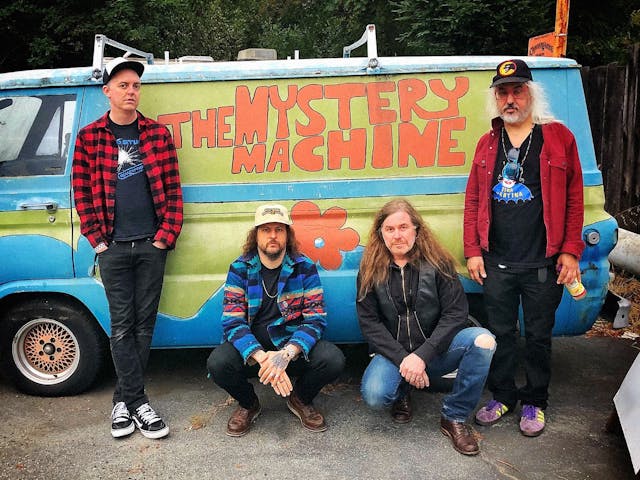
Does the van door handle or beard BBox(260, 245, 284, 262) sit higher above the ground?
the van door handle

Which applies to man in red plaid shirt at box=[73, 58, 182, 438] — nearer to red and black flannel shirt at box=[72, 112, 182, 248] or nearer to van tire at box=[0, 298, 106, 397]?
red and black flannel shirt at box=[72, 112, 182, 248]

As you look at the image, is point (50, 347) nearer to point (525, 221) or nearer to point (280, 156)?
point (280, 156)

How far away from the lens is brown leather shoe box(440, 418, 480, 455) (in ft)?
10.8

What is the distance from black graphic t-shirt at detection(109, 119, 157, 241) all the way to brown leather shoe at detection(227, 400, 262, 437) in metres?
1.16

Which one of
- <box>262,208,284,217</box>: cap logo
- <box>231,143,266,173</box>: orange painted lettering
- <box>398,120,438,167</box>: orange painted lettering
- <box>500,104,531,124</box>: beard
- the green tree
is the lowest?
<box>262,208,284,217</box>: cap logo

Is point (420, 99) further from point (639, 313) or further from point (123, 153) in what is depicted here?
point (639, 313)

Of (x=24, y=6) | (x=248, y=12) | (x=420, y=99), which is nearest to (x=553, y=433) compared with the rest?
(x=420, y=99)

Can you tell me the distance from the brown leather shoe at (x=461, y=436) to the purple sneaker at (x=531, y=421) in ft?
1.00

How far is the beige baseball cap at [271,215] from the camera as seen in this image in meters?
3.38

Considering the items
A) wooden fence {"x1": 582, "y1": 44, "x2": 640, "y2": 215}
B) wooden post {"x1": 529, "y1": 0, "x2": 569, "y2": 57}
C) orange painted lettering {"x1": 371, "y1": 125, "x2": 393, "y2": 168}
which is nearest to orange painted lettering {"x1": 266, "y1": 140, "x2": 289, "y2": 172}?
orange painted lettering {"x1": 371, "y1": 125, "x2": 393, "y2": 168}

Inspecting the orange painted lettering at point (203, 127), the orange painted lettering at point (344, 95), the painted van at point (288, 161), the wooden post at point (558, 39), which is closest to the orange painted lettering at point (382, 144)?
the painted van at point (288, 161)

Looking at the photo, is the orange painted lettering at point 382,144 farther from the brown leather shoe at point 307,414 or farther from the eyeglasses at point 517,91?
the brown leather shoe at point 307,414

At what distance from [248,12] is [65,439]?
18739 millimetres

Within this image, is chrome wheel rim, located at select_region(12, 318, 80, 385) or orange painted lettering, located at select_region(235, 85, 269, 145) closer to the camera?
orange painted lettering, located at select_region(235, 85, 269, 145)
